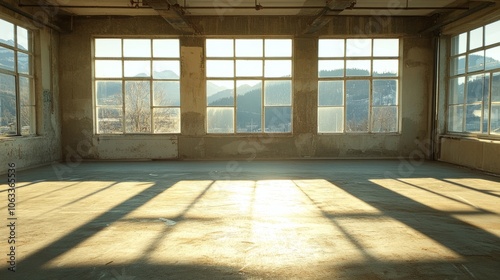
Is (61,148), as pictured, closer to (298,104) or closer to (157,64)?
(157,64)

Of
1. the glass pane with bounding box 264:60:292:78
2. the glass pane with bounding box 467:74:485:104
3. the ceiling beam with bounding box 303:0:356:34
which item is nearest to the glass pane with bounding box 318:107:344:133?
the glass pane with bounding box 264:60:292:78

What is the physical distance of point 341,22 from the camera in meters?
11.5

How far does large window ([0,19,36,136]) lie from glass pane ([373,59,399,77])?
959 cm

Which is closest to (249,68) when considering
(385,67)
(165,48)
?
(165,48)

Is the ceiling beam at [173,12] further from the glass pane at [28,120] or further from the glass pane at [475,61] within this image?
the glass pane at [475,61]

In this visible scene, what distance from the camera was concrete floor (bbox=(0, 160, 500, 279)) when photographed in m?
3.22

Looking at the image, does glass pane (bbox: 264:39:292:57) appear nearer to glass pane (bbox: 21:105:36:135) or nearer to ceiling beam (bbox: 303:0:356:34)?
ceiling beam (bbox: 303:0:356:34)

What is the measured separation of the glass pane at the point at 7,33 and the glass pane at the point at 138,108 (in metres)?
3.22

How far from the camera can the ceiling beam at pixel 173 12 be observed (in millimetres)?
8422

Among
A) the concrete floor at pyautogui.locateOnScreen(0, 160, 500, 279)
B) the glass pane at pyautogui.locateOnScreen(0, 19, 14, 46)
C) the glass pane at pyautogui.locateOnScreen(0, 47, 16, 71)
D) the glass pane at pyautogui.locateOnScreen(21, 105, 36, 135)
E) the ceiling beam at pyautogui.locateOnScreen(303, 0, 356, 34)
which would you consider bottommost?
the concrete floor at pyautogui.locateOnScreen(0, 160, 500, 279)

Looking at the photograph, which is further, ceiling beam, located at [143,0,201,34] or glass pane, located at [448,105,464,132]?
glass pane, located at [448,105,464,132]

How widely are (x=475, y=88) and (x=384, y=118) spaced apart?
2592 millimetres

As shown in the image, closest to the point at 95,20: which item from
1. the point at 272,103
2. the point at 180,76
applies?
the point at 180,76

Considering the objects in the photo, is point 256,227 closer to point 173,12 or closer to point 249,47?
point 173,12
